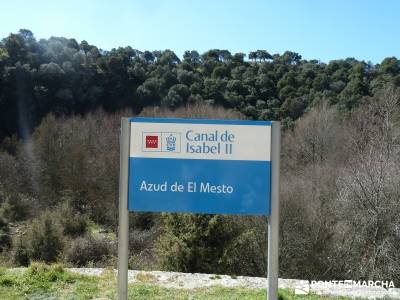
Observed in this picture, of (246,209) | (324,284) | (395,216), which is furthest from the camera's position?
(395,216)

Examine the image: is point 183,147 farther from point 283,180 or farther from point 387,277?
point 283,180

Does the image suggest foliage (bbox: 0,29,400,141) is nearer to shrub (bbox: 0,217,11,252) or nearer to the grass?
shrub (bbox: 0,217,11,252)

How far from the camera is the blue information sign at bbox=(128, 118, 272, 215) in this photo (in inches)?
139

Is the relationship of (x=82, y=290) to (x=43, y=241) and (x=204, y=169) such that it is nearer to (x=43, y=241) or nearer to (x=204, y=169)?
(x=204, y=169)

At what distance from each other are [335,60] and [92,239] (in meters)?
25.3

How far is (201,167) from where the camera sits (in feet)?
11.7

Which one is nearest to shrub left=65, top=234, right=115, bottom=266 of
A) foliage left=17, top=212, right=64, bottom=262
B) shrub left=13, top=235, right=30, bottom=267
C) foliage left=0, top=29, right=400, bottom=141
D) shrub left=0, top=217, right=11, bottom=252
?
foliage left=17, top=212, right=64, bottom=262

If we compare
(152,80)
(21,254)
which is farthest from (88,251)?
(152,80)

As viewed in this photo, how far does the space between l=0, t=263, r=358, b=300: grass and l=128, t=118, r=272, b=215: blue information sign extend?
1446 mm

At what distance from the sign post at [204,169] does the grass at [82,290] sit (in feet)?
4.06

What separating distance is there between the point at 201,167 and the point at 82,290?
2.14 m

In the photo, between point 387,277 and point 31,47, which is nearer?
point 387,277

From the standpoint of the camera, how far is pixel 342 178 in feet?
46.5

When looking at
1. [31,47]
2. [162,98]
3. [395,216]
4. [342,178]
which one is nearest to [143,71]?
[162,98]
